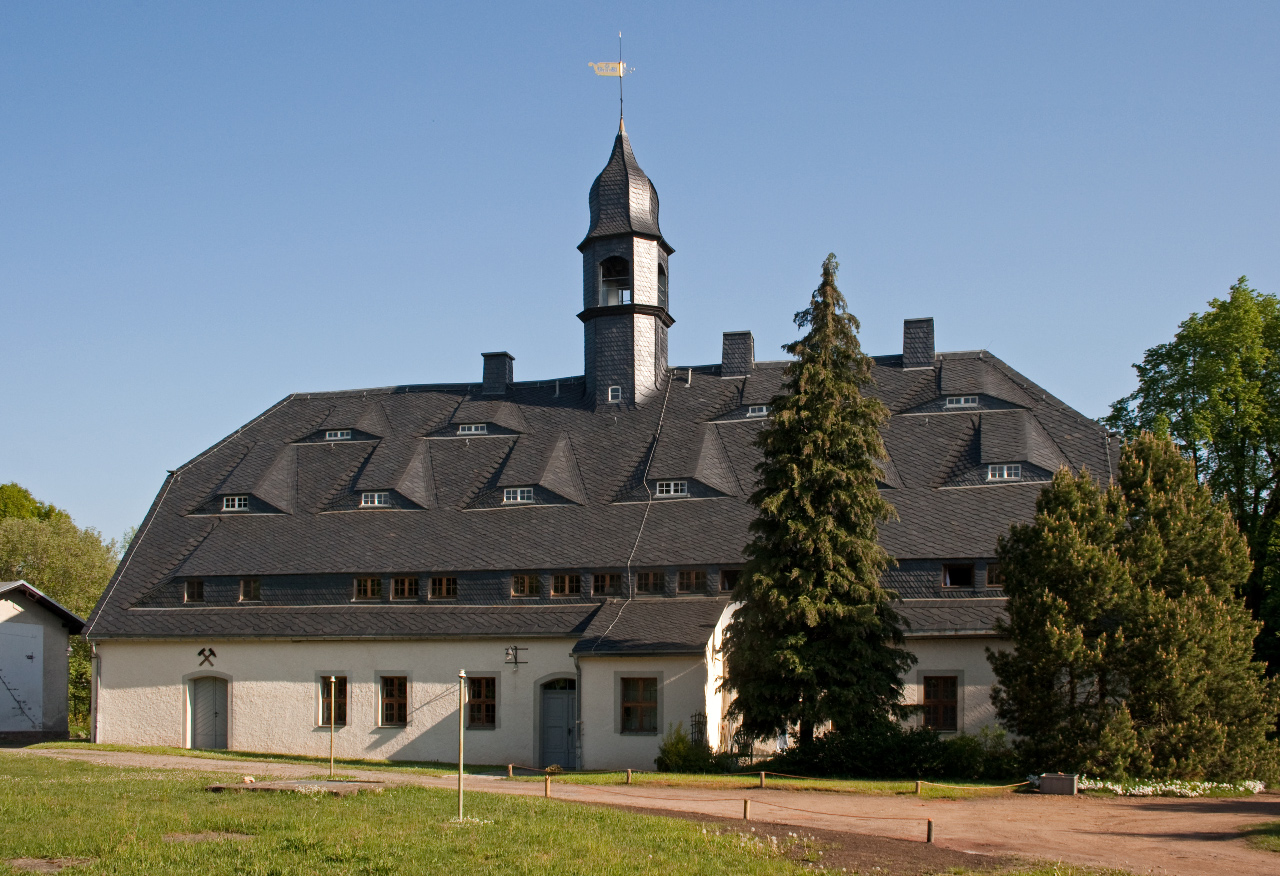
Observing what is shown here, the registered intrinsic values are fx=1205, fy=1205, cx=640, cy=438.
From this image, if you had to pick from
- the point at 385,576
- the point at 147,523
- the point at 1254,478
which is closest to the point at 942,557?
the point at 1254,478

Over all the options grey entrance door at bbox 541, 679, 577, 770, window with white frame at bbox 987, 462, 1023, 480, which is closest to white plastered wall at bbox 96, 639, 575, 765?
grey entrance door at bbox 541, 679, 577, 770

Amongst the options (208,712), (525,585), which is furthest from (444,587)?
(208,712)

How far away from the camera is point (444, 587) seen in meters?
33.0

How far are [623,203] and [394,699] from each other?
17.1m

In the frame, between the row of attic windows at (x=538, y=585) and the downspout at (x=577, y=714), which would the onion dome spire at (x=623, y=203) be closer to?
the row of attic windows at (x=538, y=585)

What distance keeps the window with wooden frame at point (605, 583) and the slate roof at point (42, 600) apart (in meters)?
18.8

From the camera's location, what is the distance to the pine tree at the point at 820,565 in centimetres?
2542

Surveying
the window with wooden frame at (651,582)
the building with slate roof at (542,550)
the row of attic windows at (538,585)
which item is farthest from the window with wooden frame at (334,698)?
the window with wooden frame at (651,582)

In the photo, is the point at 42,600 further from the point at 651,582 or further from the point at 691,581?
the point at 691,581

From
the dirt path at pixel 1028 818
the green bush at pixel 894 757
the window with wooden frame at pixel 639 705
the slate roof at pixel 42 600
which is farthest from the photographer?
the slate roof at pixel 42 600

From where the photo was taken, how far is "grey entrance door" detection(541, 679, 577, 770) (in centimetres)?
3045

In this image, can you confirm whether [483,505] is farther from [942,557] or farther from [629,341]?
[942,557]

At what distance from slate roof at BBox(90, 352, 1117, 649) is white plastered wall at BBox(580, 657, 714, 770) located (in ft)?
Result: 7.86

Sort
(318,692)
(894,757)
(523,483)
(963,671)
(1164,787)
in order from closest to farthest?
(1164,787)
(894,757)
(963,671)
(318,692)
(523,483)
